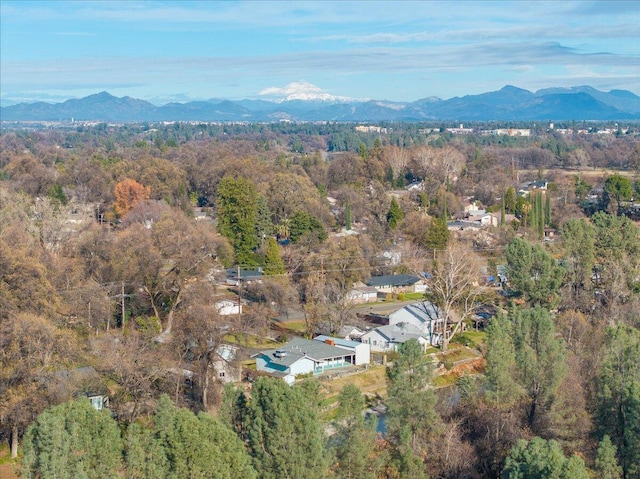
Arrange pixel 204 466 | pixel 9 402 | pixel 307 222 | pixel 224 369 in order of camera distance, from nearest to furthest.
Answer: pixel 204 466 → pixel 9 402 → pixel 224 369 → pixel 307 222

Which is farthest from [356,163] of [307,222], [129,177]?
[307,222]

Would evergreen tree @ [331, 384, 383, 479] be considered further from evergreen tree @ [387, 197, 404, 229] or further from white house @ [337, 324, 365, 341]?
evergreen tree @ [387, 197, 404, 229]

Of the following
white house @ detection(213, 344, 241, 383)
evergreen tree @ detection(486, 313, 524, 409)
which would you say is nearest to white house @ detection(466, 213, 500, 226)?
white house @ detection(213, 344, 241, 383)

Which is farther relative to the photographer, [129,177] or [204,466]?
[129,177]

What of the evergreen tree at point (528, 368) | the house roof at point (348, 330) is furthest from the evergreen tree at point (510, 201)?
the evergreen tree at point (528, 368)

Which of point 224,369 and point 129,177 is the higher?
point 129,177

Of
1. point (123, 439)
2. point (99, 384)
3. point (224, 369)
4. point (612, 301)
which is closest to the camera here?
point (123, 439)

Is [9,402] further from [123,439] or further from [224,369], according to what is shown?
[224,369]
